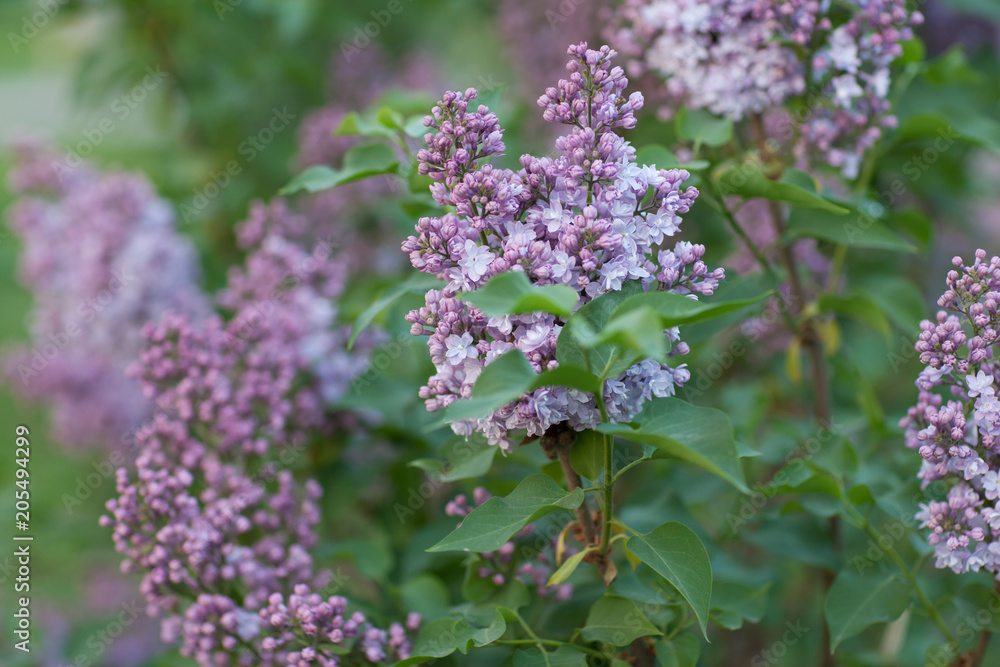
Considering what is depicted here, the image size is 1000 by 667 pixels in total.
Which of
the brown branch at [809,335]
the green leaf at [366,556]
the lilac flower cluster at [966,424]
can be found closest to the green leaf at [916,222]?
the brown branch at [809,335]

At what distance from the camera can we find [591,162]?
948 mm

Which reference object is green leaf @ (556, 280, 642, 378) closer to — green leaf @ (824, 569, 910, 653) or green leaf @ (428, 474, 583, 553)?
green leaf @ (428, 474, 583, 553)

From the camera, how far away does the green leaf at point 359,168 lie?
4.14 feet

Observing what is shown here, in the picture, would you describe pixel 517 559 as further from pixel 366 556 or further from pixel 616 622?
pixel 366 556

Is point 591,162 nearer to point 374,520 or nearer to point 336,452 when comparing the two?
point 336,452

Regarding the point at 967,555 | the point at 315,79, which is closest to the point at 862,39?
the point at 967,555

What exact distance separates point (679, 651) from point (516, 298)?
0.57m

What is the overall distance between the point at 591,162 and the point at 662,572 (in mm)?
467

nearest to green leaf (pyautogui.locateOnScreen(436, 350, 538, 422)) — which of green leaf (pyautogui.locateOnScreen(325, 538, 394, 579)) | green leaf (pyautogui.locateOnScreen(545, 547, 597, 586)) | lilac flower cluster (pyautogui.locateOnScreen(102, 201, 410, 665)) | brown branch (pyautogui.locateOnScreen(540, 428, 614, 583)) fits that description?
brown branch (pyautogui.locateOnScreen(540, 428, 614, 583))

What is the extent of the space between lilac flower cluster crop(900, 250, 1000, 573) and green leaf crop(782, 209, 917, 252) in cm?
32

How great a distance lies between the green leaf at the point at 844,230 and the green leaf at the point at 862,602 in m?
0.53

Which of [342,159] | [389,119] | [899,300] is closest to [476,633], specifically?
[389,119]

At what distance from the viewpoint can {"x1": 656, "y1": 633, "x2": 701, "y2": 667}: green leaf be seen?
1060 mm

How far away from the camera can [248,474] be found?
155 cm
